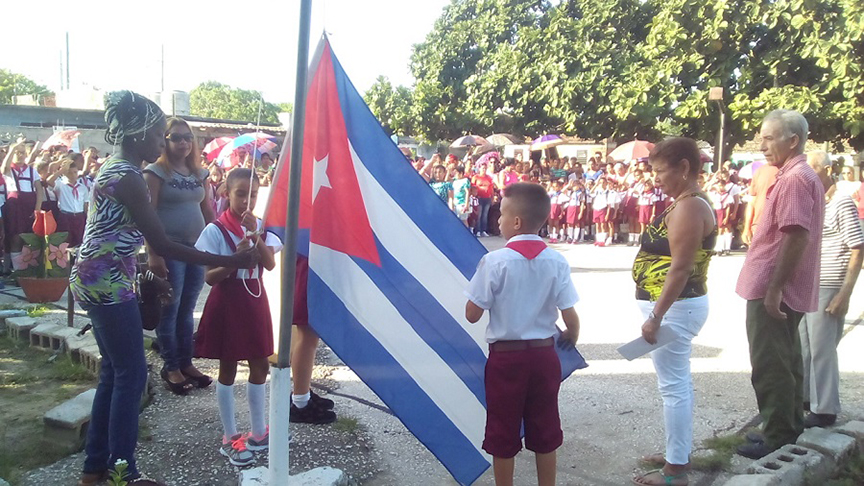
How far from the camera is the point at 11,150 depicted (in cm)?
972

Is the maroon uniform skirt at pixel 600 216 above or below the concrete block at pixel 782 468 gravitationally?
above

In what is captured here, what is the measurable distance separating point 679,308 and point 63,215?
9.05 meters

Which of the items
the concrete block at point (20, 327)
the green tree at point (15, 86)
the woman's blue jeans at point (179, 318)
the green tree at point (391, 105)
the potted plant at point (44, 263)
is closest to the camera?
the woman's blue jeans at point (179, 318)

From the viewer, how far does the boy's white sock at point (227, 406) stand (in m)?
3.70

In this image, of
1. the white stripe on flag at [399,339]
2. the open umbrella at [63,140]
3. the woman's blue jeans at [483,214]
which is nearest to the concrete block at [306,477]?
the white stripe on flag at [399,339]

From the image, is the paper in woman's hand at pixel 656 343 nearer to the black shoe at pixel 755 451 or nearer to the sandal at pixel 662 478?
the sandal at pixel 662 478

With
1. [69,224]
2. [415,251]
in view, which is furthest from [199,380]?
[69,224]

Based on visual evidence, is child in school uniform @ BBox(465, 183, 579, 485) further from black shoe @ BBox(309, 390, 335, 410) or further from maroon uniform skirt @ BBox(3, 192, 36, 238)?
maroon uniform skirt @ BBox(3, 192, 36, 238)

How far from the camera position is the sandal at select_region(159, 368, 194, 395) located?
4.84m

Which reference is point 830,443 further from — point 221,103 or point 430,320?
point 221,103

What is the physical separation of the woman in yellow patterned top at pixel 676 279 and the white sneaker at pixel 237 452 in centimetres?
206

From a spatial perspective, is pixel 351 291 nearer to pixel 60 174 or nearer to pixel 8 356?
pixel 8 356

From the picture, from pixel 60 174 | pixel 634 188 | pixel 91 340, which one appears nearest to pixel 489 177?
pixel 634 188

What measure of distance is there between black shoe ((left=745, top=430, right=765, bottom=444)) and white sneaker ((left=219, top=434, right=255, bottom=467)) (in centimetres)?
286
